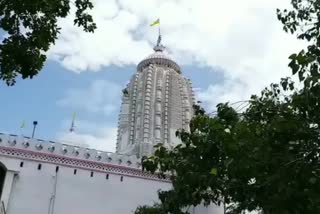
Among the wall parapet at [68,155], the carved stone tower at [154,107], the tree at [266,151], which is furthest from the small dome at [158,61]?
the tree at [266,151]

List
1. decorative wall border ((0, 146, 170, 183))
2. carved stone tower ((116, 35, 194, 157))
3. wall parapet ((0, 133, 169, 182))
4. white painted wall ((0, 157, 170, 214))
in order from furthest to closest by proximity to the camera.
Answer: carved stone tower ((116, 35, 194, 157))
wall parapet ((0, 133, 169, 182))
decorative wall border ((0, 146, 170, 183))
white painted wall ((0, 157, 170, 214))

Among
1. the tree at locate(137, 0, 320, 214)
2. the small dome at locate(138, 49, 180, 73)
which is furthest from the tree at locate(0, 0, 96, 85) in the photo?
the small dome at locate(138, 49, 180, 73)

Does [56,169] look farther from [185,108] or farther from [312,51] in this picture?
[312,51]

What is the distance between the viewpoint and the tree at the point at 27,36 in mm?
6523

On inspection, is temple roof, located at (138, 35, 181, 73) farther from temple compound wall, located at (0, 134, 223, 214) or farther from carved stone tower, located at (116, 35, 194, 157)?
temple compound wall, located at (0, 134, 223, 214)

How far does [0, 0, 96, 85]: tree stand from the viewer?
21.4 feet

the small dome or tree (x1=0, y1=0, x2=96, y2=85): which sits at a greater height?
the small dome

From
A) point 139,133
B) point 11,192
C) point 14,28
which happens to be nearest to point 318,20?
point 14,28

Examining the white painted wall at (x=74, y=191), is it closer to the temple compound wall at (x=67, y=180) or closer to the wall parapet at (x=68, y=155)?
the temple compound wall at (x=67, y=180)

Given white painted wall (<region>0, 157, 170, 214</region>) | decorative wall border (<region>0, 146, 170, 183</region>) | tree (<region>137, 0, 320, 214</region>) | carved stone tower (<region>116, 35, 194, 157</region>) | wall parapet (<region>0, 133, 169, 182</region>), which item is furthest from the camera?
carved stone tower (<region>116, 35, 194, 157</region>)

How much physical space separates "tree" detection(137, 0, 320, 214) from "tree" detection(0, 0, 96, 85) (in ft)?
8.59

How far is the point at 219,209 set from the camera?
28.0m

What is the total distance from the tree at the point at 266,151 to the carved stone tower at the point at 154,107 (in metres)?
21.6

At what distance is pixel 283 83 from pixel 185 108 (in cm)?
2587
